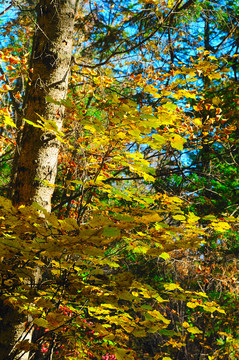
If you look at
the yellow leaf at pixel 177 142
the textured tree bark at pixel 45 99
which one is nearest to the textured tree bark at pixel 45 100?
the textured tree bark at pixel 45 99

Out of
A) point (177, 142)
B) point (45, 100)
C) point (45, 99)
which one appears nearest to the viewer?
point (177, 142)

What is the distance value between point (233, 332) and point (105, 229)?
6232 millimetres

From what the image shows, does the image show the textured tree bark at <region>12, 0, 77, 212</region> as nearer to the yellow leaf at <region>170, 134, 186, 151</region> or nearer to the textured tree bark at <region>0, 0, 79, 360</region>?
the textured tree bark at <region>0, 0, 79, 360</region>

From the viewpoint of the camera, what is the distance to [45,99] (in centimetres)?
204

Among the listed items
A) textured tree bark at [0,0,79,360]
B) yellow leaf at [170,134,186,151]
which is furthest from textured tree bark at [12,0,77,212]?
yellow leaf at [170,134,186,151]

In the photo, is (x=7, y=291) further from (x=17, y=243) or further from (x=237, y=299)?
(x=237, y=299)

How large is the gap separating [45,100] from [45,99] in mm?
148

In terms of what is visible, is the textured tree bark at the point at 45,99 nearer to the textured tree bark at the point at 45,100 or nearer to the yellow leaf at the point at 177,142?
the textured tree bark at the point at 45,100

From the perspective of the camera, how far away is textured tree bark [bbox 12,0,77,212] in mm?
2064

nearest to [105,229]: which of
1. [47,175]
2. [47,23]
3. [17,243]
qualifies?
[17,243]

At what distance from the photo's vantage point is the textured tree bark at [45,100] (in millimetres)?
2062

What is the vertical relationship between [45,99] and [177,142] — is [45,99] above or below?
above

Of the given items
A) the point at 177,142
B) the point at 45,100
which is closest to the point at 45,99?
the point at 45,100

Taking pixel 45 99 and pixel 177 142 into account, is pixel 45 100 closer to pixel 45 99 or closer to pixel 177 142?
pixel 45 99
